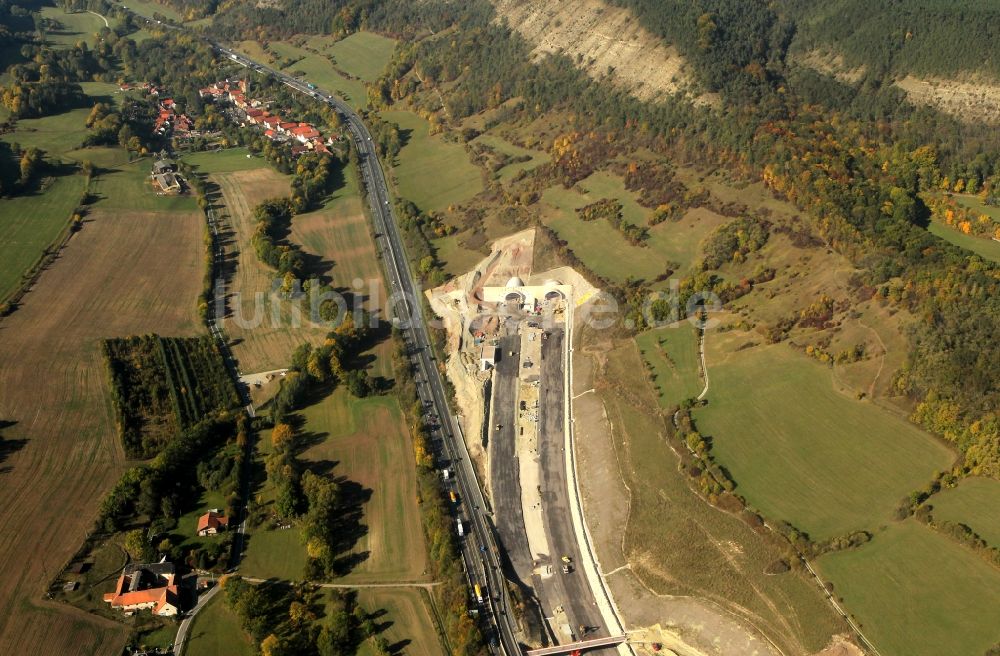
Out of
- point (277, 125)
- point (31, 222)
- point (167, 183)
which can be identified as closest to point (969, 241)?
point (167, 183)

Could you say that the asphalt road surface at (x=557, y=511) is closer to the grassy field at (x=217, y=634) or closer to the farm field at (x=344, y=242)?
the grassy field at (x=217, y=634)

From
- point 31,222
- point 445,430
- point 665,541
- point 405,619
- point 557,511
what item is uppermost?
point 31,222

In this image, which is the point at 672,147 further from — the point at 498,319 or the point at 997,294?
the point at 997,294

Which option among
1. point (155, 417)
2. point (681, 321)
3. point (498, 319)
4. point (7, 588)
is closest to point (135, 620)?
point (7, 588)

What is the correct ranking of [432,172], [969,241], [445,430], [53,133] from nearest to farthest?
[445,430] → [969,241] → [432,172] → [53,133]

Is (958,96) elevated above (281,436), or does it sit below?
above

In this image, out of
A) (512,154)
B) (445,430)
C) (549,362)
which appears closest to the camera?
(445,430)

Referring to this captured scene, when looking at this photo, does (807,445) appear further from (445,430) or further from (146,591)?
(146,591)

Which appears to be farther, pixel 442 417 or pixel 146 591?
pixel 442 417
